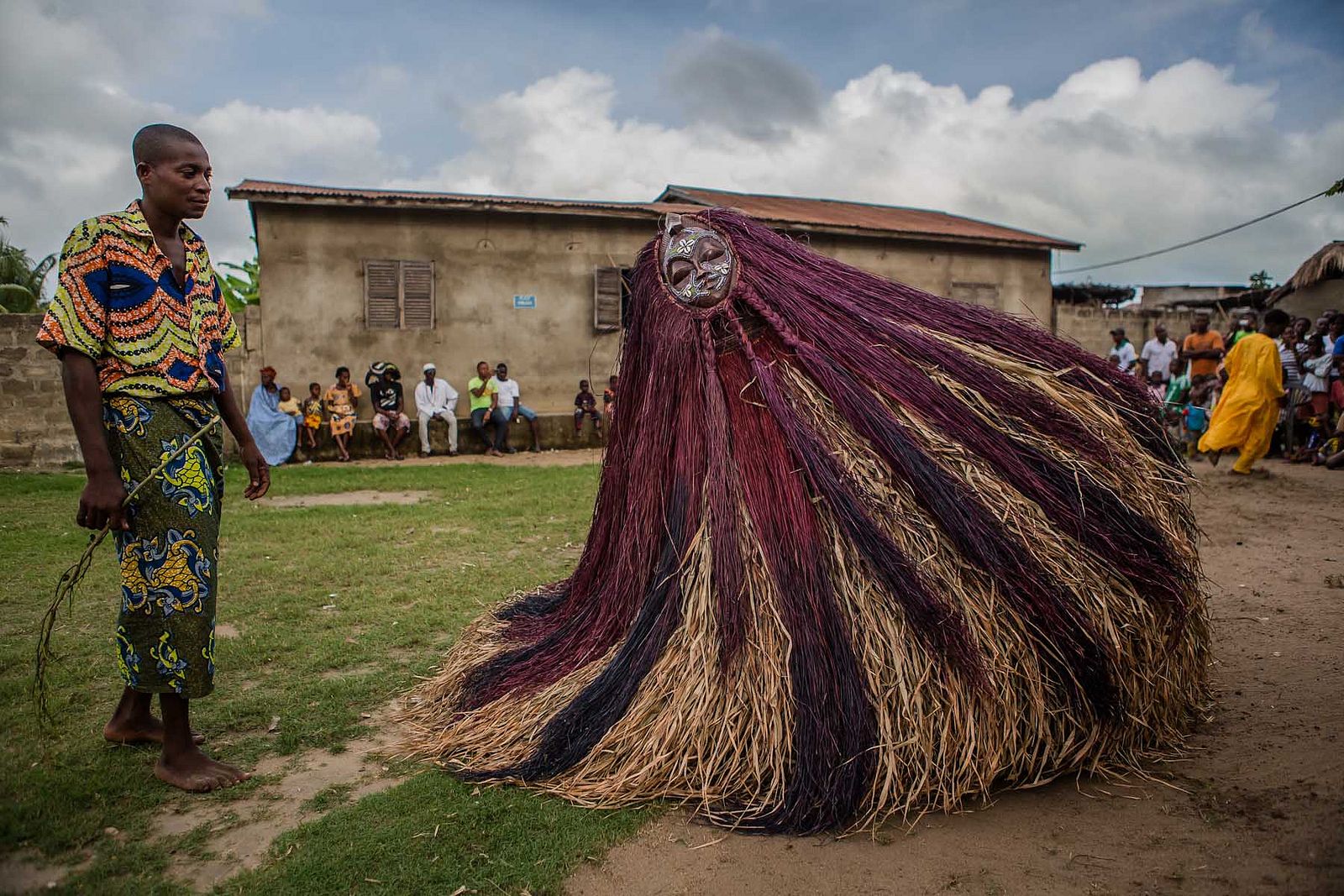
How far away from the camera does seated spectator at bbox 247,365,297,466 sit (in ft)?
42.4

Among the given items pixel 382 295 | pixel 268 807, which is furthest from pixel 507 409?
pixel 268 807

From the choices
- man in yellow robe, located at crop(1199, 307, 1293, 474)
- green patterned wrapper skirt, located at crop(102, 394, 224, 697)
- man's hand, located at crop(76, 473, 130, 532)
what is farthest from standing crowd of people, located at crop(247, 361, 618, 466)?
man's hand, located at crop(76, 473, 130, 532)

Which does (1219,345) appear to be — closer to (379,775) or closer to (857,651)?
(857,651)

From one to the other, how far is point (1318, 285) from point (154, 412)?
18214 mm

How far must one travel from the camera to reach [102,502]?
2.80 metres

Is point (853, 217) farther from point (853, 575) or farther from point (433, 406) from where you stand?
point (853, 575)

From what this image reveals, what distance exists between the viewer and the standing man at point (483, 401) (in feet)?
47.7

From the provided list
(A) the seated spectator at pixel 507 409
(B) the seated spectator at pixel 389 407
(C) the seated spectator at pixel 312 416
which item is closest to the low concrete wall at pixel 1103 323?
(A) the seated spectator at pixel 507 409

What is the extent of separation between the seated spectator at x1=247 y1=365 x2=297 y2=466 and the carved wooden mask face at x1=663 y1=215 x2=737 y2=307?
36.1ft

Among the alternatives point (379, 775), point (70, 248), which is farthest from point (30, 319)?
point (379, 775)

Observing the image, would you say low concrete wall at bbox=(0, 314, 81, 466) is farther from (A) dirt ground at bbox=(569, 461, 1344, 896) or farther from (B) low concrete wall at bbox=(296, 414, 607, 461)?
(A) dirt ground at bbox=(569, 461, 1344, 896)

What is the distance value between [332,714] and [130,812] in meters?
0.84

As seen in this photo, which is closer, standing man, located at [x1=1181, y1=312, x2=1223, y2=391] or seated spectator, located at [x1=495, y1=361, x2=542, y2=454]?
standing man, located at [x1=1181, y1=312, x2=1223, y2=391]

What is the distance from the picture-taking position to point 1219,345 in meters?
11.6
